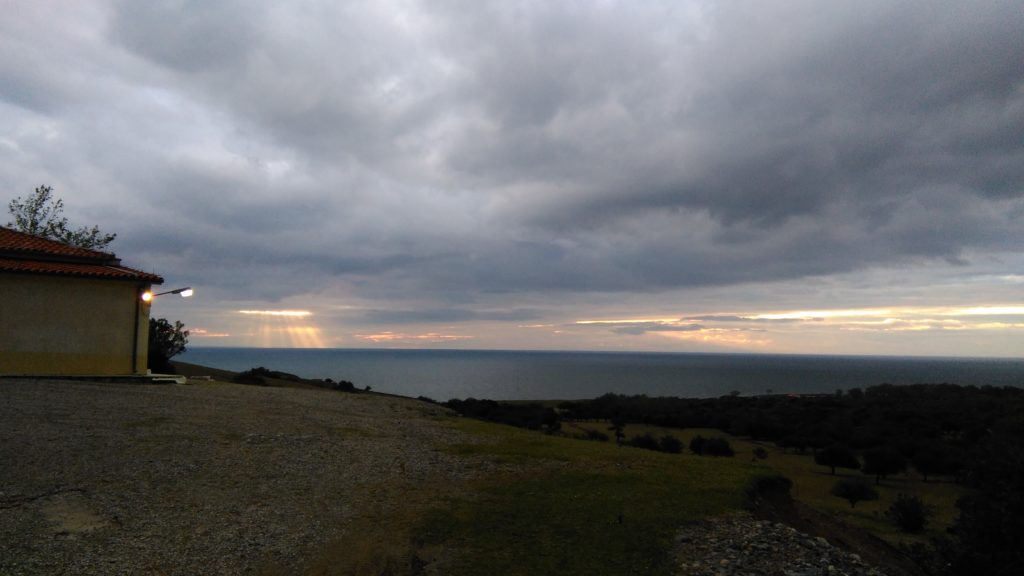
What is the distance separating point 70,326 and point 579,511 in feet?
64.0

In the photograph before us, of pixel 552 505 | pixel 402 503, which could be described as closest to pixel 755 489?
pixel 552 505

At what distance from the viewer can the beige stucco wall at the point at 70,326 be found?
18.9 m

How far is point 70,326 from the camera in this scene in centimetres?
1973

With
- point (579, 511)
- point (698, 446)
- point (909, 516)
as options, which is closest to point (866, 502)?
point (909, 516)

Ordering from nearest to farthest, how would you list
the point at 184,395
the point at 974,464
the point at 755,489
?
1. the point at 974,464
2. the point at 755,489
3. the point at 184,395

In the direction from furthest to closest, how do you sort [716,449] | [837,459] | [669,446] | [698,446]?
[698,446] → [716,449] → [837,459] → [669,446]

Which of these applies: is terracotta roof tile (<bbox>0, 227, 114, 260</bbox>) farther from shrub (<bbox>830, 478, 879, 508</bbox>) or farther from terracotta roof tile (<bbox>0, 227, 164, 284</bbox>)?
shrub (<bbox>830, 478, 879, 508</bbox>)

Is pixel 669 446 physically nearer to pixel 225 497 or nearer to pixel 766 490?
pixel 766 490

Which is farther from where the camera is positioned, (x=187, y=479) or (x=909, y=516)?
(x=909, y=516)

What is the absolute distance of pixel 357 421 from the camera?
15.5 meters

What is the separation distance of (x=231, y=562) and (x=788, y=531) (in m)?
7.09

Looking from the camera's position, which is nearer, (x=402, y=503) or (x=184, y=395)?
(x=402, y=503)

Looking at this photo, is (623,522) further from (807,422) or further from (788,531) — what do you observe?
(807,422)

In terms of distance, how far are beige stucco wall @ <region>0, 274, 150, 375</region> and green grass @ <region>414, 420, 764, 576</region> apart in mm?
14959
